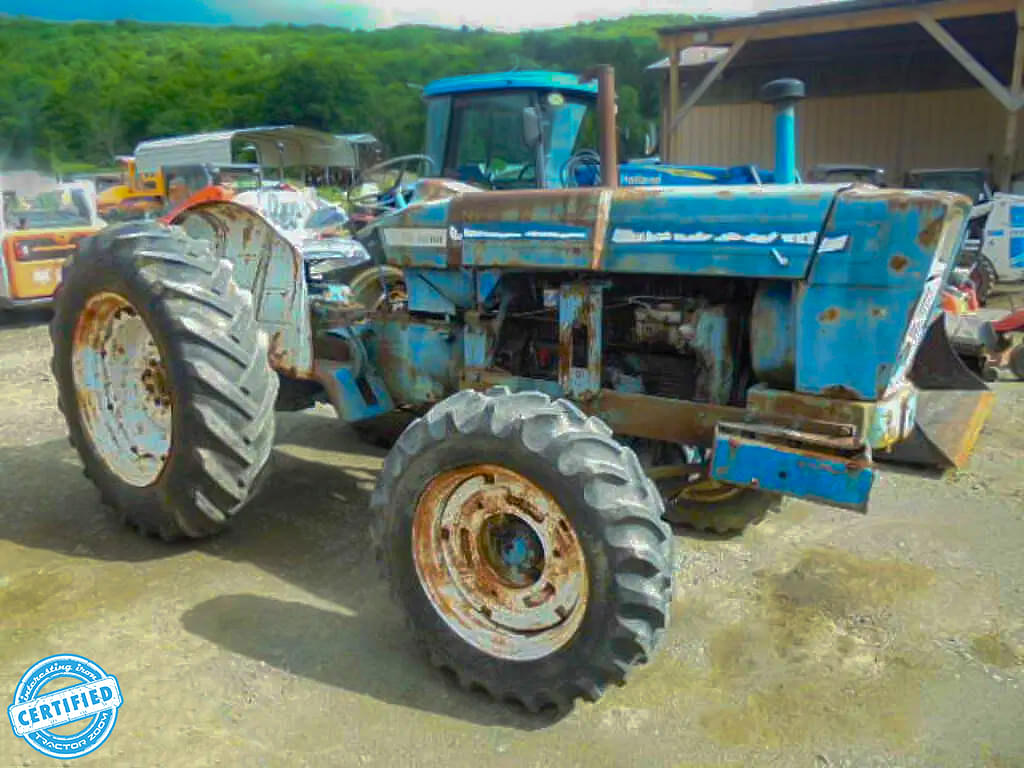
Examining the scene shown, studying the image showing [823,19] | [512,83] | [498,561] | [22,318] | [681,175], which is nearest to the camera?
[498,561]

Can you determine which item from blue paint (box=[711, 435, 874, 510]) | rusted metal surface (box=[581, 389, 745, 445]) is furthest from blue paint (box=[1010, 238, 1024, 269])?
blue paint (box=[711, 435, 874, 510])

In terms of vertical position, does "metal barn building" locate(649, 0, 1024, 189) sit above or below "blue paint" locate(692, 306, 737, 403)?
above

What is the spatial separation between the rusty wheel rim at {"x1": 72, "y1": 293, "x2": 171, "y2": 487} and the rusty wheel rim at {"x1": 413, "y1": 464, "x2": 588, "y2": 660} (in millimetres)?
1688

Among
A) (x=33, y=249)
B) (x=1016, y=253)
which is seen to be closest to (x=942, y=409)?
(x=1016, y=253)

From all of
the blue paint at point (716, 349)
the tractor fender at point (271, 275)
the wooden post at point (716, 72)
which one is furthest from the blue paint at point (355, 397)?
the wooden post at point (716, 72)

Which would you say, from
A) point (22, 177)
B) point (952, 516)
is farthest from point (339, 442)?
point (22, 177)

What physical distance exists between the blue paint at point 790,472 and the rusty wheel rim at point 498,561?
2.24 ft

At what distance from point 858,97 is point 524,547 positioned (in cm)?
2065

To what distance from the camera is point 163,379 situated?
403 cm

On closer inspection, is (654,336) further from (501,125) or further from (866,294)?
(501,125)

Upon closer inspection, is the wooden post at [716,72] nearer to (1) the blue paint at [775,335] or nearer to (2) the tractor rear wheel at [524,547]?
(1) the blue paint at [775,335]

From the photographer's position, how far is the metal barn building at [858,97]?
1822 centimetres

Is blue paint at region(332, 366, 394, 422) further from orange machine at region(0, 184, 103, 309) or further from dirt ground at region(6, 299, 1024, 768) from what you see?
orange machine at region(0, 184, 103, 309)

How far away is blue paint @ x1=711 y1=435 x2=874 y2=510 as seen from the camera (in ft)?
9.48
